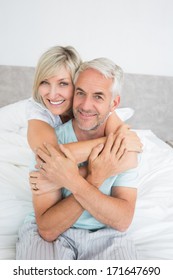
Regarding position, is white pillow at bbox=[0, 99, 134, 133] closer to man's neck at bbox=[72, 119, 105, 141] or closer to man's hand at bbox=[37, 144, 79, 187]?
man's neck at bbox=[72, 119, 105, 141]

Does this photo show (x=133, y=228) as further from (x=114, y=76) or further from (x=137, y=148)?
(x=114, y=76)

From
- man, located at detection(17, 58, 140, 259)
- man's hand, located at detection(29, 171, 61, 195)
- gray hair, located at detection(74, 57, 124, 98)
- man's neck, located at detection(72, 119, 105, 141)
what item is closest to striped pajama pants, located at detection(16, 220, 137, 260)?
man, located at detection(17, 58, 140, 259)

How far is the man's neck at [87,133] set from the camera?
0.82 metres


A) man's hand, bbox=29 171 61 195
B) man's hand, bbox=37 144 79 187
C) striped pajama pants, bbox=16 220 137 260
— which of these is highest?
man's hand, bbox=37 144 79 187

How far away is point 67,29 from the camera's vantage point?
1126 millimetres

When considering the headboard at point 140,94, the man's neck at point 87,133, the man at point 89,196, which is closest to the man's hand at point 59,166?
the man at point 89,196

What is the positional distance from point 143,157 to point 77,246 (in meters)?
0.63

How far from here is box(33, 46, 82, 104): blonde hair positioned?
0.75 metres

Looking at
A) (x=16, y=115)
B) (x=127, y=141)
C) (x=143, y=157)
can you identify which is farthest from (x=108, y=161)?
(x=16, y=115)

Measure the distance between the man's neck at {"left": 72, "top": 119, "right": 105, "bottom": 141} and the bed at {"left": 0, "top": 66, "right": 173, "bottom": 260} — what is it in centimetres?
27

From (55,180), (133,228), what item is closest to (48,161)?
(55,180)

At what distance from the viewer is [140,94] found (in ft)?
4.30

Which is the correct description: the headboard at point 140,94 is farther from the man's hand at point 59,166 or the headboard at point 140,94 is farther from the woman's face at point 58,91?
the man's hand at point 59,166
